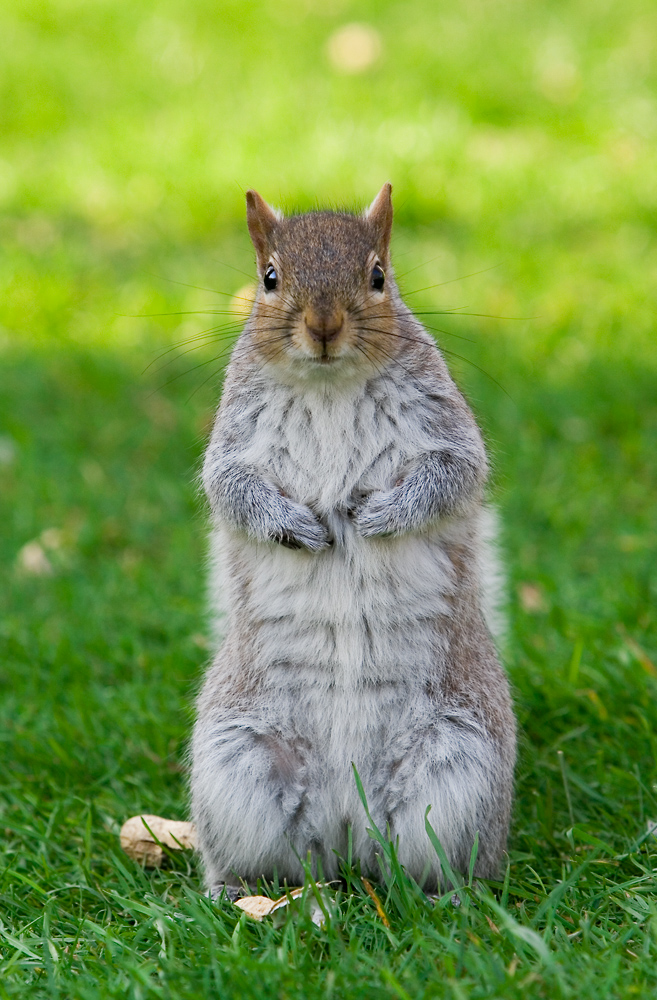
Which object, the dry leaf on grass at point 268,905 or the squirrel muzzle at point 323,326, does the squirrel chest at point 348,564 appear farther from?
the dry leaf on grass at point 268,905

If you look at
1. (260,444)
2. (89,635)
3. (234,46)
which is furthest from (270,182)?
(260,444)

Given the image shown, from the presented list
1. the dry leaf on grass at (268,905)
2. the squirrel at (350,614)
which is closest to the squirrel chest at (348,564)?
the squirrel at (350,614)

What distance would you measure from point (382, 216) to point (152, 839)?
1.50m

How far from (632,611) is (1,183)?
16.6 feet

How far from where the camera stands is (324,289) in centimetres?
234

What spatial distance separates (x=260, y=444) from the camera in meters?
2.54

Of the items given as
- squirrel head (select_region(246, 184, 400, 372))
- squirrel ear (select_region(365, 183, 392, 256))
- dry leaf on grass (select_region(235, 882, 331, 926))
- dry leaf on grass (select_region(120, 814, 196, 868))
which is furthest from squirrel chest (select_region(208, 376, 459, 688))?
dry leaf on grass (select_region(120, 814, 196, 868))

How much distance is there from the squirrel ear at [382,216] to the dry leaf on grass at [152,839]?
1.38 meters

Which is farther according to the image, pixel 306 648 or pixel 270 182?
pixel 270 182

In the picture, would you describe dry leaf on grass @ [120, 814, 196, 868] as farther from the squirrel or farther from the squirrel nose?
the squirrel nose

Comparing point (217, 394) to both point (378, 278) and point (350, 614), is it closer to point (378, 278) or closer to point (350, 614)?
point (378, 278)

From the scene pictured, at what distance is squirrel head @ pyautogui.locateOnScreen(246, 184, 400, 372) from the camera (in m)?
2.32

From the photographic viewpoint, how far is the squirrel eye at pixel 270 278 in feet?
8.18

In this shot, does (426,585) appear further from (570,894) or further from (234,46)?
(234,46)
